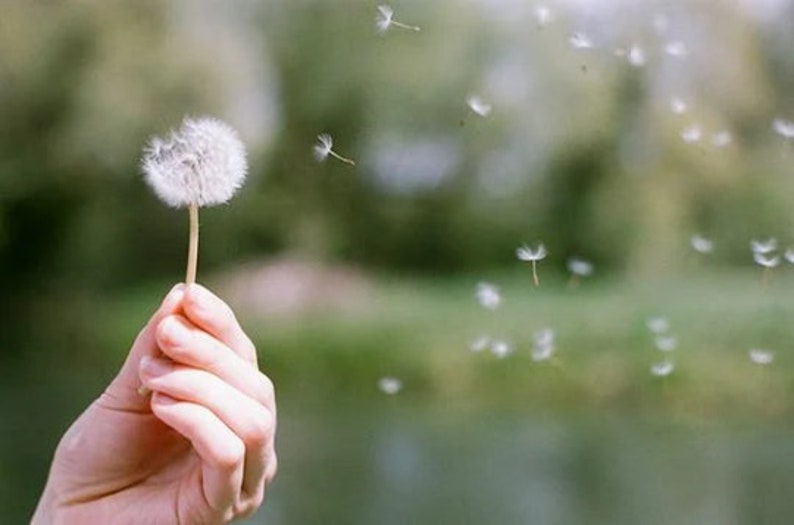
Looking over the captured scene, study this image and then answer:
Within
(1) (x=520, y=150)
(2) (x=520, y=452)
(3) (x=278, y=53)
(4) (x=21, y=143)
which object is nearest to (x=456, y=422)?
(2) (x=520, y=452)

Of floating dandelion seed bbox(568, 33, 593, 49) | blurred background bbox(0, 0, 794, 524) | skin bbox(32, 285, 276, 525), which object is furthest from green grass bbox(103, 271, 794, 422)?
skin bbox(32, 285, 276, 525)

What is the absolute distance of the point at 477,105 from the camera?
42.6 inches

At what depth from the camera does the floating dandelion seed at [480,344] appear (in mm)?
1092

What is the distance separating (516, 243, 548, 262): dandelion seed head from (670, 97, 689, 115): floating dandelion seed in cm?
20

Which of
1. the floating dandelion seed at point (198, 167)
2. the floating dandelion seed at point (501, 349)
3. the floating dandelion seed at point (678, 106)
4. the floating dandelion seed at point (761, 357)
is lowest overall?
the floating dandelion seed at point (501, 349)

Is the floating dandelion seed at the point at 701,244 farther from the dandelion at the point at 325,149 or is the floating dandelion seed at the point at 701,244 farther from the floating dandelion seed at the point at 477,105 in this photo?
the dandelion at the point at 325,149

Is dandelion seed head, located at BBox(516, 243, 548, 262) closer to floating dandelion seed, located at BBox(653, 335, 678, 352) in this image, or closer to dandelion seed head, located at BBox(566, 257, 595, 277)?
dandelion seed head, located at BBox(566, 257, 595, 277)

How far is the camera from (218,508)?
54 centimetres

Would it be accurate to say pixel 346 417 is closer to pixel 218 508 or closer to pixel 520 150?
pixel 520 150

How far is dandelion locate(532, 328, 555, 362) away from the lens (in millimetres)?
1089

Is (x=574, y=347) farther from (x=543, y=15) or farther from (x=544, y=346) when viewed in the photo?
(x=543, y=15)

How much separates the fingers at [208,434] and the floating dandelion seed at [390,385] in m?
0.58

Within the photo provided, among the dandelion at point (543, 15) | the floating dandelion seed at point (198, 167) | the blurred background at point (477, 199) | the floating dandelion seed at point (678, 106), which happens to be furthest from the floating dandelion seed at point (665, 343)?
the floating dandelion seed at point (198, 167)

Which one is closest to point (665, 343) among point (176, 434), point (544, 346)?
point (544, 346)
